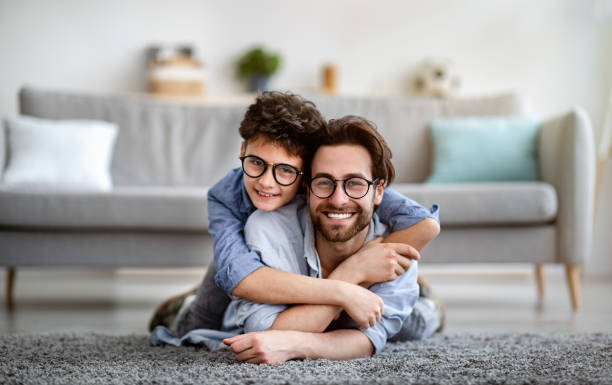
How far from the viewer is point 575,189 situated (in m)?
2.14

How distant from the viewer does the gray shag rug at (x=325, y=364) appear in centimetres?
102

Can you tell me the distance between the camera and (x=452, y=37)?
3938 mm

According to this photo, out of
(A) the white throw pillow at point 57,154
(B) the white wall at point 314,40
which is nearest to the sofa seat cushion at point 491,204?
(A) the white throw pillow at point 57,154

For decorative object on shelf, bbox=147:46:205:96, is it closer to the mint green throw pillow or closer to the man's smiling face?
the mint green throw pillow

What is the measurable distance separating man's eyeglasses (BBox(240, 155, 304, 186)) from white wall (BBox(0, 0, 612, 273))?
2731mm

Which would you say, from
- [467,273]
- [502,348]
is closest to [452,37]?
[467,273]

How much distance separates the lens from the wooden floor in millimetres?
1928

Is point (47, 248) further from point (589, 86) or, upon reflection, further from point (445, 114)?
point (589, 86)

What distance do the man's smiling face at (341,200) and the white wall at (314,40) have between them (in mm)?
2765

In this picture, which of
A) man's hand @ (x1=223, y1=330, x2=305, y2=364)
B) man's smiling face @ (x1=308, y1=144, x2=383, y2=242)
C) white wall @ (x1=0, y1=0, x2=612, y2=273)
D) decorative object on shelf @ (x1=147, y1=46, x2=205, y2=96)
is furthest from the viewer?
white wall @ (x1=0, y1=0, x2=612, y2=273)

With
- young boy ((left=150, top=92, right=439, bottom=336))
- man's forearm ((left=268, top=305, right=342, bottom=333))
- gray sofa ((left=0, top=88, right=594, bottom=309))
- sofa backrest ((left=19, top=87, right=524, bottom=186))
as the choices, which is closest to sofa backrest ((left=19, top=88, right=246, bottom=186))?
sofa backrest ((left=19, top=87, right=524, bottom=186))

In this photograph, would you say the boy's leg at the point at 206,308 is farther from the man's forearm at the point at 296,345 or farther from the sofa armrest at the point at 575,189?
the sofa armrest at the point at 575,189

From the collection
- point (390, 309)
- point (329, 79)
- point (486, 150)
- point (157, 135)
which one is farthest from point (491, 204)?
point (329, 79)

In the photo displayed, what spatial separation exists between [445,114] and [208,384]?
2.17 meters
